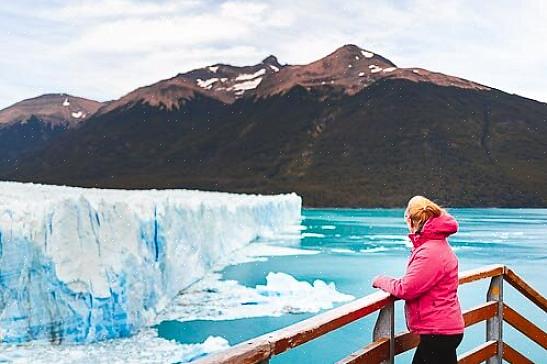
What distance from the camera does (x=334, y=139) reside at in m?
72.6

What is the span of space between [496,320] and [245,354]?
148cm

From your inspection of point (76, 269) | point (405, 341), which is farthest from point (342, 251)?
point (405, 341)

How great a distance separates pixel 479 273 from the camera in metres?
2.21

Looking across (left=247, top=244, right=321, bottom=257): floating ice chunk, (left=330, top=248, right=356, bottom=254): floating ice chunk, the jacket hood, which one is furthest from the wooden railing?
(left=330, top=248, right=356, bottom=254): floating ice chunk

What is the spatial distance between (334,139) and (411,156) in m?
11.6

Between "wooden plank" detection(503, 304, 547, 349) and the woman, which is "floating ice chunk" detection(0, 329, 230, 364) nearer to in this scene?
"wooden plank" detection(503, 304, 547, 349)

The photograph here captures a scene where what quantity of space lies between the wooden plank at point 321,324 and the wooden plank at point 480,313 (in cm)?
49

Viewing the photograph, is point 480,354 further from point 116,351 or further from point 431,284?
point 116,351

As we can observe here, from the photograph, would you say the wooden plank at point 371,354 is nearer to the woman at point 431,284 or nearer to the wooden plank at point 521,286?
the woman at point 431,284

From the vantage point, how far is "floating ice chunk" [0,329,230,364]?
18.8 ft

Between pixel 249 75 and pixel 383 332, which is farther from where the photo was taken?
pixel 249 75

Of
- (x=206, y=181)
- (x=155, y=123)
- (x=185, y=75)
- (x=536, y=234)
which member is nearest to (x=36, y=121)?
(x=185, y=75)

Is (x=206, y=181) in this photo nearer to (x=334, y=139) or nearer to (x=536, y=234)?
(x=334, y=139)

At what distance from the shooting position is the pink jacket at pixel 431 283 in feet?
5.92
